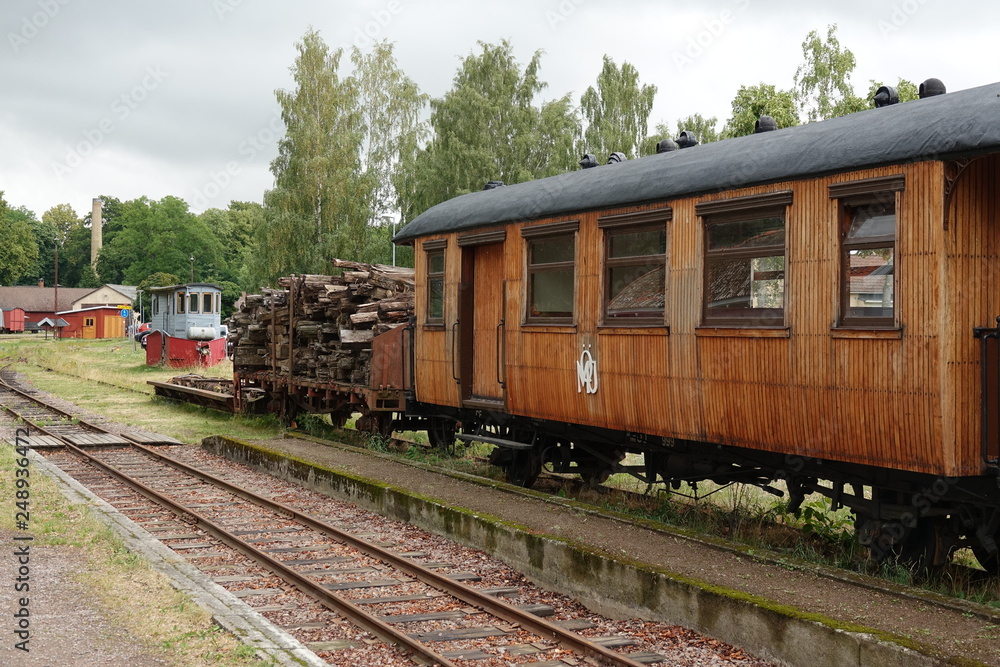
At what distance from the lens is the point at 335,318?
55.2 ft

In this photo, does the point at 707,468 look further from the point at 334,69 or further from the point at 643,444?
the point at 334,69

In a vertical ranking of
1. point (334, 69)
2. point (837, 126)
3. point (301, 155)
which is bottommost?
point (837, 126)

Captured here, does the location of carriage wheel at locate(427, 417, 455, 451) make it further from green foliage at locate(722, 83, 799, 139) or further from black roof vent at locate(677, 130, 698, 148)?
green foliage at locate(722, 83, 799, 139)

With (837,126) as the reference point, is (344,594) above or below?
below

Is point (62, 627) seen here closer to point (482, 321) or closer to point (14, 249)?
point (482, 321)

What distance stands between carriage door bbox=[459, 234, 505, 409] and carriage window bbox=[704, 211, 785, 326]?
11.5 ft

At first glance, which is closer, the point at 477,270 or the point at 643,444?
the point at 643,444

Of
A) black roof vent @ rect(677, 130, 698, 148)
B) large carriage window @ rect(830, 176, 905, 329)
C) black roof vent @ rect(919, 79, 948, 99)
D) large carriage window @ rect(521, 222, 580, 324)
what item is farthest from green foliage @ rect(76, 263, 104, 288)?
large carriage window @ rect(830, 176, 905, 329)

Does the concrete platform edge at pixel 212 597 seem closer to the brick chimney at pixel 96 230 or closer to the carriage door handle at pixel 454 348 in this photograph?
the carriage door handle at pixel 454 348

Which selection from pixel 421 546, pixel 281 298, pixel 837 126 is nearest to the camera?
pixel 837 126

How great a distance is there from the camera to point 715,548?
767cm

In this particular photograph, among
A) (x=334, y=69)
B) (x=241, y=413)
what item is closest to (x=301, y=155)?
(x=334, y=69)

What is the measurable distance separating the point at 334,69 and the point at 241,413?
25.1 meters

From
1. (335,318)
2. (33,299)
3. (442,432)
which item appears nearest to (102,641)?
(442,432)
